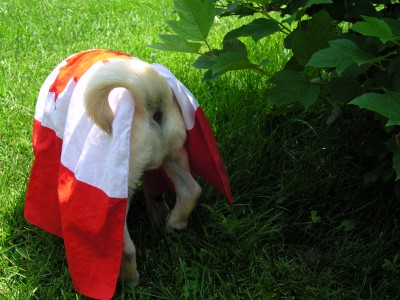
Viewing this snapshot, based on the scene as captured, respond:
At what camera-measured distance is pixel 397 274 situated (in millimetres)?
2178

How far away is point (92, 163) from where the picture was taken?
1970 millimetres

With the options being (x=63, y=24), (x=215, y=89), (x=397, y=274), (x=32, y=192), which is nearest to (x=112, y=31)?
(x=63, y=24)

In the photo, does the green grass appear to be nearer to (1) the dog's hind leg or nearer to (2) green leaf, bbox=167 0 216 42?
(1) the dog's hind leg

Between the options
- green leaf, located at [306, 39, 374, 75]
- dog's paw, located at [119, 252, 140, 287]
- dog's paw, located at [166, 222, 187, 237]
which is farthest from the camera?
dog's paw, located at [166, 222, 187, 237]

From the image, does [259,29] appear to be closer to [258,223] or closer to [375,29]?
[375,29]

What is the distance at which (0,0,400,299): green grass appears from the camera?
221 centimetres

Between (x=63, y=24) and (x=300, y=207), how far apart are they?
9.88ft

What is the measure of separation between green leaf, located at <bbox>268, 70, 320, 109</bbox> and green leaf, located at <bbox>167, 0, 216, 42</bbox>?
0.29m

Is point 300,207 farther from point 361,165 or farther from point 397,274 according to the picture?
point 397,274

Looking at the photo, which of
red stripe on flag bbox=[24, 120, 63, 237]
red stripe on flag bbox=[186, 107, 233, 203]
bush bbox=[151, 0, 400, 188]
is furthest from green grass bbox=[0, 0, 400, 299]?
bush bbox=[151, 0, 400, 188]

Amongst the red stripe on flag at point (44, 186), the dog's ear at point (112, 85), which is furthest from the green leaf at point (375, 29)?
Answer: the red stripe on flag at point (44, 186)

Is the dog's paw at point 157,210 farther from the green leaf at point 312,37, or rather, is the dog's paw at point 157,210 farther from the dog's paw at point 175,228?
the green leaf at point 312,37

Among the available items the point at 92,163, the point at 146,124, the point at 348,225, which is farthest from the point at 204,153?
the point at 348,225

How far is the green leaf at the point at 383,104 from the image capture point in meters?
1.45
